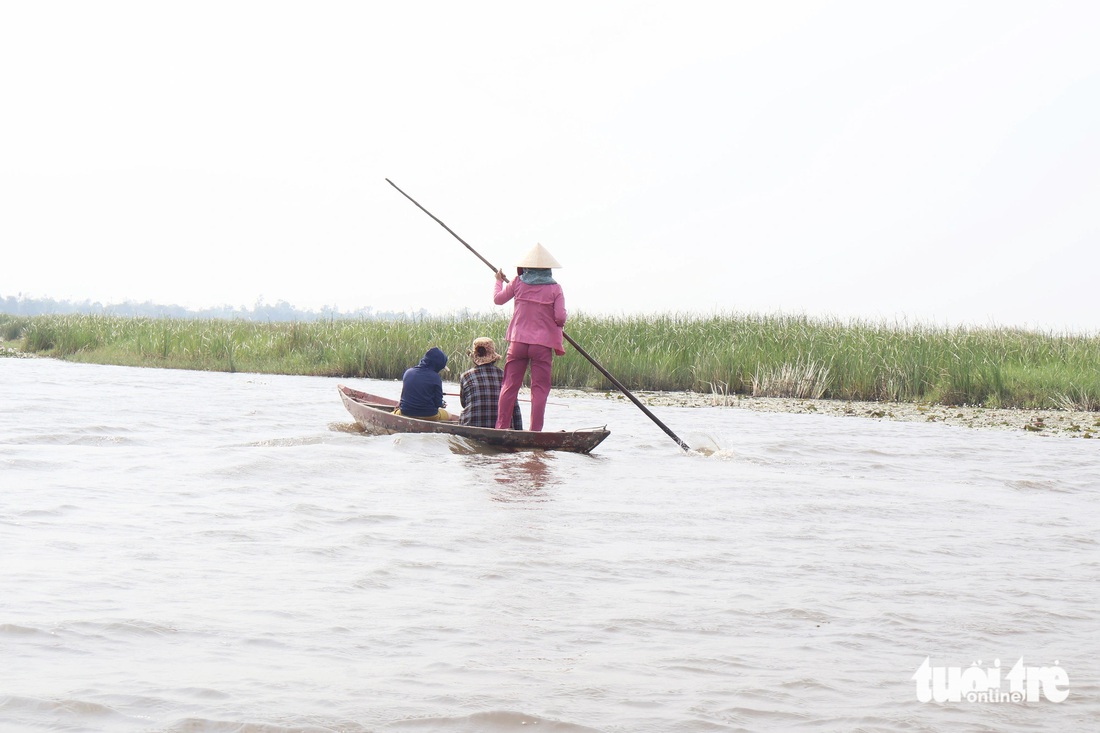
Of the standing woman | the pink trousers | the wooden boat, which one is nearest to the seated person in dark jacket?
the wooden boat

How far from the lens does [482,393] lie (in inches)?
466

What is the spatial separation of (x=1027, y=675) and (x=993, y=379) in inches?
596

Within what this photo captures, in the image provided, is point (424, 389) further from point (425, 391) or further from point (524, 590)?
point (524, 590)

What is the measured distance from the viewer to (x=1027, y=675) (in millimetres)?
4328

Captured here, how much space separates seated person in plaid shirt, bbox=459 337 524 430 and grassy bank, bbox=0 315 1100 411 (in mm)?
8278

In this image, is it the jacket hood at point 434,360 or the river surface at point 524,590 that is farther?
the jacket hood at point 434,360

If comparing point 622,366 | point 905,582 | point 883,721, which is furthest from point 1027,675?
point 622,366

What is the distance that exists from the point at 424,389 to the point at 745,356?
9.43 m

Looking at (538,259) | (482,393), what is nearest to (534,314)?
(538,259)

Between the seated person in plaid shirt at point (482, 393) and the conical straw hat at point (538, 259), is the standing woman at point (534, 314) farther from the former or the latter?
the seated person in plaid shirt at point (482, 393)

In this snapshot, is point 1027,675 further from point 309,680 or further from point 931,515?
point 931,515

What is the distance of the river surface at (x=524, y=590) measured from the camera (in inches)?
151

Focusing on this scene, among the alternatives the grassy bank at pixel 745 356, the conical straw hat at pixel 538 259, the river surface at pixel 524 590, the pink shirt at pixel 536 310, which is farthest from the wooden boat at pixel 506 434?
the grassy bank at pixel 745 356

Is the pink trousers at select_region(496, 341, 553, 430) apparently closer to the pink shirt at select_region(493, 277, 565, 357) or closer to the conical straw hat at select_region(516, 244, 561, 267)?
the pink shirt at select_region(493, 277, 565, 357)
